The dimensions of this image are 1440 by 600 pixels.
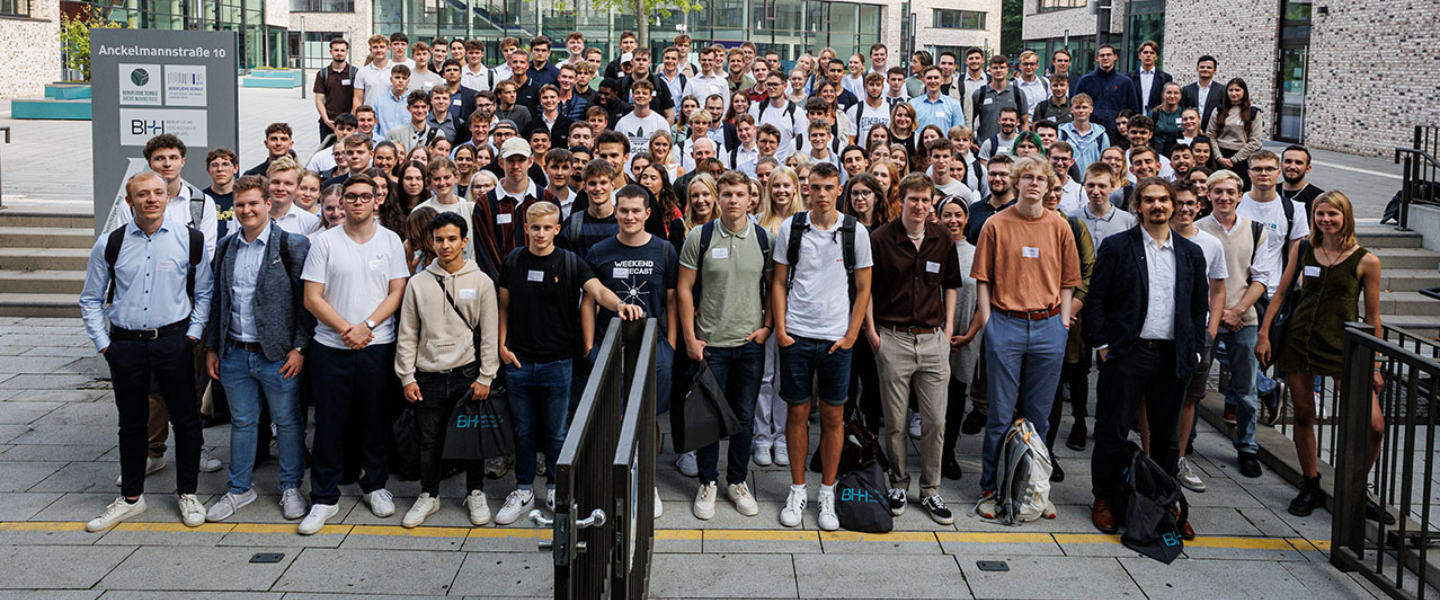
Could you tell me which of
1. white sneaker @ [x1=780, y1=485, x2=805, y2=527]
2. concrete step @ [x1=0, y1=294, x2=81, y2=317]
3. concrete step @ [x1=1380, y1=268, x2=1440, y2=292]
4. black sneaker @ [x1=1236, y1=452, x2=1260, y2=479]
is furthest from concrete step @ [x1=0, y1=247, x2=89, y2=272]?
concrete step @ [x1=1380, y1=268, x2=1440, y2=292]

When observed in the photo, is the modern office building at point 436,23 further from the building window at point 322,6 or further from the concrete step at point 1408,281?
the concrete step at point 1408,281

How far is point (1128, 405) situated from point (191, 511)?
5.33 m

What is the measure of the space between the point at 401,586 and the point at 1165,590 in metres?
3.73

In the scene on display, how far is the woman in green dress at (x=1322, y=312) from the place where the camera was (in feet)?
22.1

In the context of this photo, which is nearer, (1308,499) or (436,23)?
(1308,499)

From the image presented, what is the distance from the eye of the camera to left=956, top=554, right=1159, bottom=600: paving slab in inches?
220

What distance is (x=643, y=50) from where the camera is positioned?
498 inches

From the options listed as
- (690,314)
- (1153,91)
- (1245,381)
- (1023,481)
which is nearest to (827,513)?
(1023,481)

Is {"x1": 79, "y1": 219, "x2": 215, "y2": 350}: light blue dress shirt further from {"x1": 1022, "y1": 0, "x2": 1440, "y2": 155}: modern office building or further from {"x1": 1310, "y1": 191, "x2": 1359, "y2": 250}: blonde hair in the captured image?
{"x1": 1022, "y1": 0, "x2": 1440, "y2": 155}: modern office building

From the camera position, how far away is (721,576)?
5.78 meters

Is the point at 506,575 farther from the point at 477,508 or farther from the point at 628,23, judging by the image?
the point at 628,23

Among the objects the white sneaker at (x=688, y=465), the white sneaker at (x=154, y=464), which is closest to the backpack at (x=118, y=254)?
the white sneaker at (x=154, y=464)

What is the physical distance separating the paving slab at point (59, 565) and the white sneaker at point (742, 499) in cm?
325

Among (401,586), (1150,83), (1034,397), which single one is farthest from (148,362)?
(1150,83)
